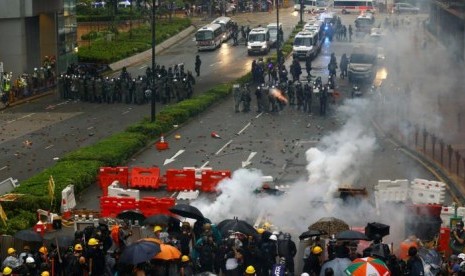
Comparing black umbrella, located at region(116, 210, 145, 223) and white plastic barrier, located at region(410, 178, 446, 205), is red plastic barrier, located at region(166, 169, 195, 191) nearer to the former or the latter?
white plastic barrier, located at region(410, 178, 446, 205)

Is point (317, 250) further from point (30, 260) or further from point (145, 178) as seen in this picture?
point (145, 178)

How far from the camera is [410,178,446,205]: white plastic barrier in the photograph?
24.1 meters

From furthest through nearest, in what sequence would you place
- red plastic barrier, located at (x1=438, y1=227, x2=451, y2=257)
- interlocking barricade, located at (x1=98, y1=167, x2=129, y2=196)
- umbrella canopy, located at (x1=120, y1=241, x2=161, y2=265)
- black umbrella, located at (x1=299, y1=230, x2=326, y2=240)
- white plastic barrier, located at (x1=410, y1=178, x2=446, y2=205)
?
interlocking barricade, located at (x1=98, y1=167, x2=129, y2=196)
white plastic barrier, located at (x1=410, y1=178, x2=446, y2=205)
red plastic barrier, located at (x1=438, y1=227, x2=451, y2=257)
black umbrella, located at (x1=299, y1=230, x2=326, y2=240)
umbrella canopy, located at (x1=120, y1=241, x2=161, y2=265)

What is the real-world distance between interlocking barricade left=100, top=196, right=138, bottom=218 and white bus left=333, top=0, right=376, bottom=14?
204ft

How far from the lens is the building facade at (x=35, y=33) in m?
48.6

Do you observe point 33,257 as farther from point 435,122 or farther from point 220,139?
point 435,122

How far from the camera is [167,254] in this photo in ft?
55.9

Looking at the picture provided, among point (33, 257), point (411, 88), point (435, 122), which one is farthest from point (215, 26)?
point (33, 257)

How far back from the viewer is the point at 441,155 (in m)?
29.5

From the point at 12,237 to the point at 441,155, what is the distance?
13.9 m

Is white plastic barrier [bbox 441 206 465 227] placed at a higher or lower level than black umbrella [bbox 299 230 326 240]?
lower

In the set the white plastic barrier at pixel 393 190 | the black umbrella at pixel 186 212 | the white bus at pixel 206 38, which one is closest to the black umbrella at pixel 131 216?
the black umbrella at pixel 186 212

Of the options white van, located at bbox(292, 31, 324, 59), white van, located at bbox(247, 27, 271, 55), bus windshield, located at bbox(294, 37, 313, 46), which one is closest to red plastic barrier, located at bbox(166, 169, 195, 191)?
white van, located at bbox(292, 31, 324, 59)

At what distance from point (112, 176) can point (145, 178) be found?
888 mm
